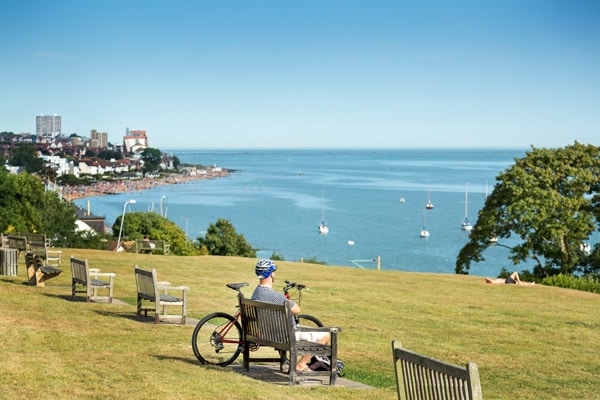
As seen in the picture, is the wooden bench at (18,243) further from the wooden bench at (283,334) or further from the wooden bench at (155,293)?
the wooden bench at (283,334)

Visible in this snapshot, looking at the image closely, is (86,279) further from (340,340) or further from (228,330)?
(228,330)

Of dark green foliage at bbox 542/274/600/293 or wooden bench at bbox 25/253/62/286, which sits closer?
wooden bench at bbox 25/253/62/286

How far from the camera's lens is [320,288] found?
2678 cm

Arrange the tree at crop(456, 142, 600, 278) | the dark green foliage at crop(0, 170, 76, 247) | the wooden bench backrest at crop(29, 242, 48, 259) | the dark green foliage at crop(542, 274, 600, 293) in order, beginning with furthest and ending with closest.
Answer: the dark green foliage at crop(0, 170, 76, 247)
the tree at crop(456, 142, 600, 278)
the dark green foliage at crop(542, 274, 600, 293)
the wooden bench backrest at crop(29, 242, 48, 259)

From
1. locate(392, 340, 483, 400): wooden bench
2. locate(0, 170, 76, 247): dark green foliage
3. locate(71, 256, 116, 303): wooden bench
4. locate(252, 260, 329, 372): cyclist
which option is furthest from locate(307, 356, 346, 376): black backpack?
locate(0, 170, 76, 247): dark green foliage

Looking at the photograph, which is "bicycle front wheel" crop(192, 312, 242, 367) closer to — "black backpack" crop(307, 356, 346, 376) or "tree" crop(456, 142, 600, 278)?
"black backpack" crop(307, 356, 346, 376)

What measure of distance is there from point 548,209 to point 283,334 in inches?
1568

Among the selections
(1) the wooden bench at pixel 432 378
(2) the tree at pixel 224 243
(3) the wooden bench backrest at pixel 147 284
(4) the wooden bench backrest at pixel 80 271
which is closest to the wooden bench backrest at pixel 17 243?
(4) the wooden bench backrest at pixel 80 271

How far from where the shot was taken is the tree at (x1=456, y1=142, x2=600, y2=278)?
47719 mm

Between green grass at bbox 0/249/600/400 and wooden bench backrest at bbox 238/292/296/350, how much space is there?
0.57 m

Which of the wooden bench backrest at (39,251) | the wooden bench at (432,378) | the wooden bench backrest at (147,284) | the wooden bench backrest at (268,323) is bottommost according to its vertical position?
the wooden bench backrest at (39,251)

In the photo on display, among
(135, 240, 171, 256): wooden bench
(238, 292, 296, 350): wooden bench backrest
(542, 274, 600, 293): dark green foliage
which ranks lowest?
(135, 240, 171, 256): wooden bench

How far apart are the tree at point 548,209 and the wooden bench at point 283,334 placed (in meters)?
38.5

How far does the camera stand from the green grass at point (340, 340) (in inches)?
404
